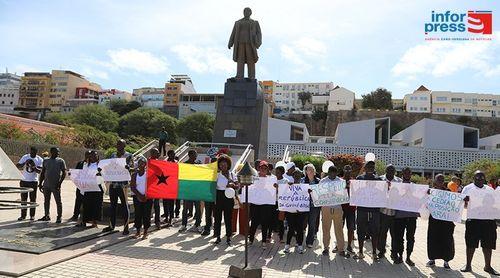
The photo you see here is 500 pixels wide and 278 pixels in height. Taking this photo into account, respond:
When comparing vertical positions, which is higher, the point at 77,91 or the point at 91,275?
the point at 77,91

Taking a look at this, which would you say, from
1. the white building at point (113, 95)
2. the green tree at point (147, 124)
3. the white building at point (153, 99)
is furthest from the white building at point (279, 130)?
the white building at point (113, 95)

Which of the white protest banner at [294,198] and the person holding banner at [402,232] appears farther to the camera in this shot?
the white protest banner at [294,198]

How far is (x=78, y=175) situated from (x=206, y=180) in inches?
114

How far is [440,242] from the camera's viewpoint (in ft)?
24.2

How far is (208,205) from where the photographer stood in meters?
9.16

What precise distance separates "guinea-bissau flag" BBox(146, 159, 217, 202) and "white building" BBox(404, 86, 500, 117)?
97878 millimetres

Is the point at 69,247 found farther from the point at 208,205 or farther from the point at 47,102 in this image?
the point at 47,102

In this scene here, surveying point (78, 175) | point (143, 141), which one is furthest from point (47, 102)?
point (78, 175)

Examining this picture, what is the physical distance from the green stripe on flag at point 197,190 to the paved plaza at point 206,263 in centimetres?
86

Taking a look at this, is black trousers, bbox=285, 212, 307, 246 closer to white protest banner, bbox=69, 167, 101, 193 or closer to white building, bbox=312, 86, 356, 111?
white protest banner, bbox=69, 167, 101, 193

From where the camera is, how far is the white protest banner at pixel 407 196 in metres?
7.54

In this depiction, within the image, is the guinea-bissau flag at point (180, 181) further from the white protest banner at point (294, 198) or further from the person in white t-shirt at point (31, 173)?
the person in white t-shirt at point (31, 173)

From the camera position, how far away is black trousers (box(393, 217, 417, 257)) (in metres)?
7.45

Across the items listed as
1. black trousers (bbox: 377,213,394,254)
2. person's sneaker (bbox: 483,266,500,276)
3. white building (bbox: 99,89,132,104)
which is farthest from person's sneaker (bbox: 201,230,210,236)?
white building (bbox: 99,89,132,104)
